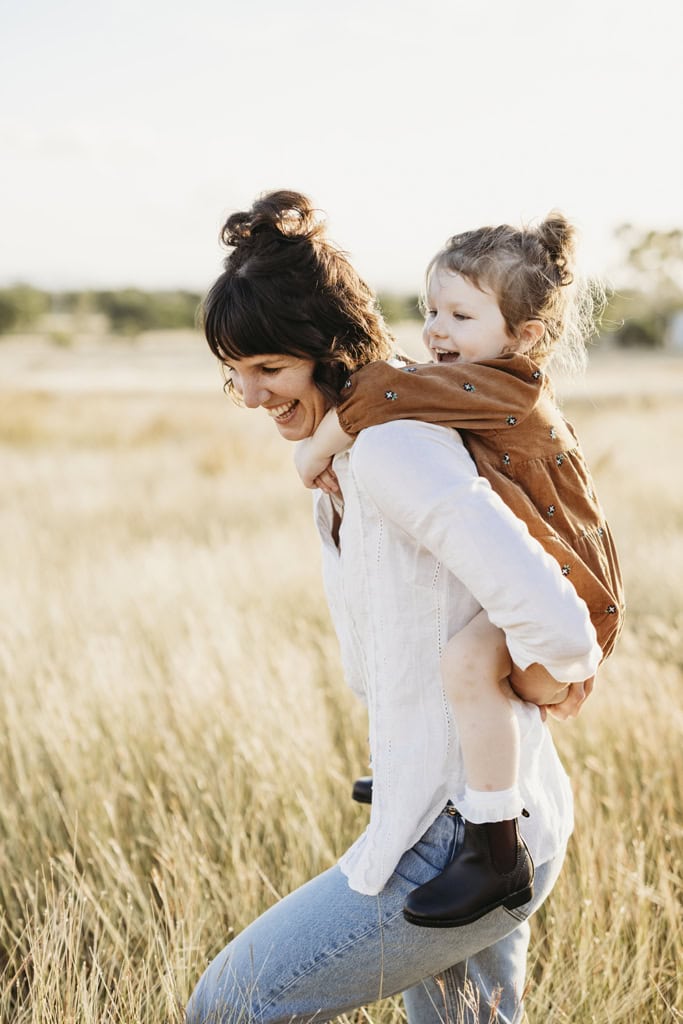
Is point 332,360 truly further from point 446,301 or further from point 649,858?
point 649,858

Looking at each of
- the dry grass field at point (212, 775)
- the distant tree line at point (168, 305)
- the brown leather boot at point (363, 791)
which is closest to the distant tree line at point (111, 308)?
the distant tree line at point (168, 305)

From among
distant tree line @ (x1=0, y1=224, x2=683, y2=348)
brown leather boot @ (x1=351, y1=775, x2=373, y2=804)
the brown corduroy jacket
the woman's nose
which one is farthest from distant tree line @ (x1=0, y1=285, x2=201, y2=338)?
the brown corduroy jacket

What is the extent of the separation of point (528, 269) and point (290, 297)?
484mm

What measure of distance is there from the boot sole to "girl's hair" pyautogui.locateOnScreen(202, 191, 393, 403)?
0.88 meters

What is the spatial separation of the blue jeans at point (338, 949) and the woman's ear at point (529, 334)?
2.90ft

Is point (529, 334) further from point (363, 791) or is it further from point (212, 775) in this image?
point (212, 775)

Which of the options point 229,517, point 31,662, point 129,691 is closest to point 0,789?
point 129,691

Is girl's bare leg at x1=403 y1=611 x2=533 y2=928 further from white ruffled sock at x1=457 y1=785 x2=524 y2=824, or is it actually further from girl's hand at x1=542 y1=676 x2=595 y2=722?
girl's hand at x1=542 y1=676 x2=595 y2=722

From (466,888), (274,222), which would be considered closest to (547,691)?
(466,888)

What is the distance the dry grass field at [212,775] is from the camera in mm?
2193

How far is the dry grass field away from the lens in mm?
2193

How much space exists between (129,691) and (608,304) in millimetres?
2388

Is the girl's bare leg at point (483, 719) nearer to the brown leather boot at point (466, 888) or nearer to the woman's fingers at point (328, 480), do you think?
the brown leather boot at point (466, 888)

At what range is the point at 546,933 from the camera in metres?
2.45
